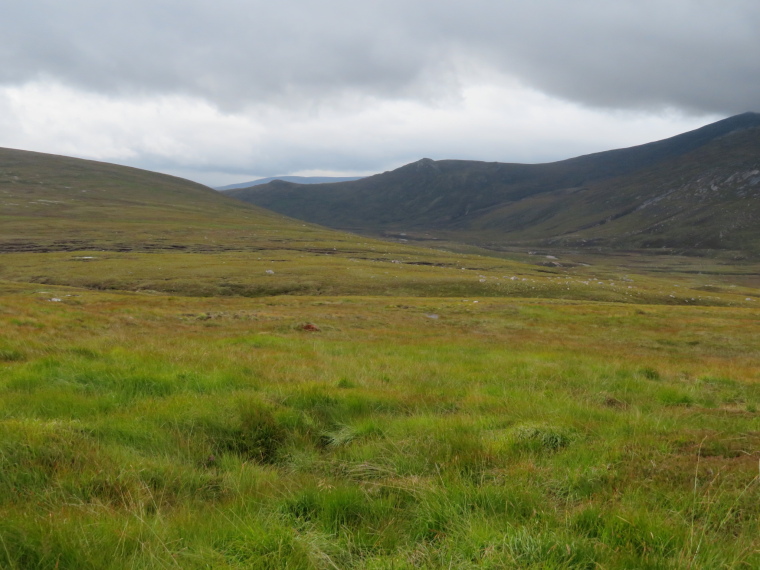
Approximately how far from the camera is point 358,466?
598 cm

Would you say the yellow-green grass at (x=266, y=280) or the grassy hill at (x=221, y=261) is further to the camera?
the grassy hill at (x=221, y=261)

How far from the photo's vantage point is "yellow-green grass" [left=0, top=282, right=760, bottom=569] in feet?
13.1

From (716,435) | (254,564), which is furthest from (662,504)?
(254,564)

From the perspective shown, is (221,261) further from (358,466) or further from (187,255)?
(358,466)

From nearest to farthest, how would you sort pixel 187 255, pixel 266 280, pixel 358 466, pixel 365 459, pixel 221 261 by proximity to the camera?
1. pixel 358 466
2. pixel 365 459
3. pixel 266 280
4. pixel 221 261
5. pixel 187 255

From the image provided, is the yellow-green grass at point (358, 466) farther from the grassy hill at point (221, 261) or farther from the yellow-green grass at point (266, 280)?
the grassy hill at point (221, 261)

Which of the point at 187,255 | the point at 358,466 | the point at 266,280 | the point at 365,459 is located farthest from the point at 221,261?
the point at 358,466

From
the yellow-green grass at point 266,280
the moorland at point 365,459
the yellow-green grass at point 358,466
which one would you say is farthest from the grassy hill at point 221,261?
the yellow-green grass at point 358,466

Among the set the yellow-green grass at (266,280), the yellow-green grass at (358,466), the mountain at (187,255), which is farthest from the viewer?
→ the mountain at (187,255)

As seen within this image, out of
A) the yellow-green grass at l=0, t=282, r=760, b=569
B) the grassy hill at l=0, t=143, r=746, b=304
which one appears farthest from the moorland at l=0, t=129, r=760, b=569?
the grassy hill at l=0, t=143, r=746, b=304

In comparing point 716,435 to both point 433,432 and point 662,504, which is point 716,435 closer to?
point 662,504

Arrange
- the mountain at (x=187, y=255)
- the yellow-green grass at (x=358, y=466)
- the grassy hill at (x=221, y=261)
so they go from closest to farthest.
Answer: the yellow-green grass at (x=358, y=466), the mountain at (x=187, y=255), the grassy hill at (x=221, y=261)

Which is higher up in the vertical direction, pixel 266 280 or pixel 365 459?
pixel 365 459

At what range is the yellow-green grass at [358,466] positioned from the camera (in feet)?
13.1
